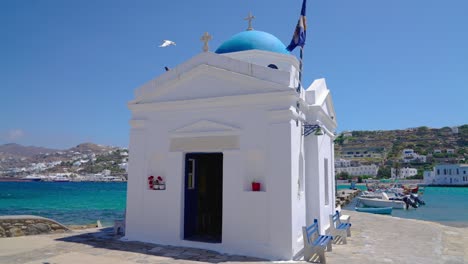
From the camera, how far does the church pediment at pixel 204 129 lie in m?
9.00

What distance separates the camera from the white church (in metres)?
8.26

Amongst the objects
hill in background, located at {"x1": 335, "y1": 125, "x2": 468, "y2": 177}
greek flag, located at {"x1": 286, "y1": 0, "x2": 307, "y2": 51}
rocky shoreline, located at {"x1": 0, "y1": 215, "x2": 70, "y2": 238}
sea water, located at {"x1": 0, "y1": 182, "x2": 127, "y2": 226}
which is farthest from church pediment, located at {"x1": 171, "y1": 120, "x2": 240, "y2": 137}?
hill in background, located at {"x1": 335, "y1": 125, "x2": 468, "y2": 177}

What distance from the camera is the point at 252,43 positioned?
12.4 metres

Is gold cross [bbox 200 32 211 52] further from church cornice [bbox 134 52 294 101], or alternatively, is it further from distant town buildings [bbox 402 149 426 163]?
distant town buildings [bbox 402 149 426 163]

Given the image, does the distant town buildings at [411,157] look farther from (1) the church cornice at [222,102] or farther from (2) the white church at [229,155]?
(1) the church cornice at [222,102]

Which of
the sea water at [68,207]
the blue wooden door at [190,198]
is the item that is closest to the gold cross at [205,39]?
the blue wooden door at [190,198]

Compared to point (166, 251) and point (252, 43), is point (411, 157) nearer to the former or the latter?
point (252, 43)

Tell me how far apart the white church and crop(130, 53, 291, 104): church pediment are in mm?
28

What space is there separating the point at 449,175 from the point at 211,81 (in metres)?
109

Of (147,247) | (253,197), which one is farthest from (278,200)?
(147,247)

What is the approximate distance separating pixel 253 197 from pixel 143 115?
4.36 m

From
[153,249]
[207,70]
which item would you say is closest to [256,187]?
[153,249]

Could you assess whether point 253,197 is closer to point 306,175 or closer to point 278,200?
point 278,200

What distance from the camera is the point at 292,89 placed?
825 cm
